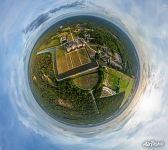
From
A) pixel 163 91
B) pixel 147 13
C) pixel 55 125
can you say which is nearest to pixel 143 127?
pixel 163 91

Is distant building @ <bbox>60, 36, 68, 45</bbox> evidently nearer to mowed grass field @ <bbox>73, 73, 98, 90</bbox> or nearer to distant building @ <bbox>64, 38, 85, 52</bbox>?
distant building @ <bbox>64, 38, 85, 52</bbox>

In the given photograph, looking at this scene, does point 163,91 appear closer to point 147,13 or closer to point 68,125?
point 147,13

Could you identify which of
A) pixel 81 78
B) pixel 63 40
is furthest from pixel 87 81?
pixel 63 40

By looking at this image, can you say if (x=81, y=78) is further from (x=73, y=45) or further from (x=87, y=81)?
(x=73, y=45)

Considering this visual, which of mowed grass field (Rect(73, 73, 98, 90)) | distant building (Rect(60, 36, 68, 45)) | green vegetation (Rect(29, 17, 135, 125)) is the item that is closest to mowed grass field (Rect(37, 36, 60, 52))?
green vegetation (Rect(29, 17, 135, 125))

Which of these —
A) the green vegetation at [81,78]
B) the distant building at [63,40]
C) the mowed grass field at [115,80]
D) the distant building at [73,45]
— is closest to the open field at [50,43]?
the green vegetation at [81,78]

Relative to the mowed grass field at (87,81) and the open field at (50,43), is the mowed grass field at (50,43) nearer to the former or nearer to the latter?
the open field at (50,43)
